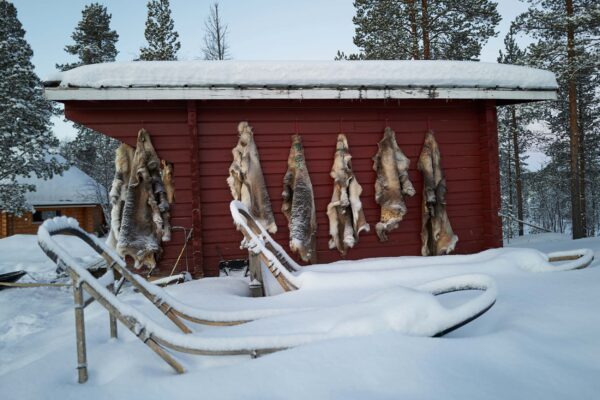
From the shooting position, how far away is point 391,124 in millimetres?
6043

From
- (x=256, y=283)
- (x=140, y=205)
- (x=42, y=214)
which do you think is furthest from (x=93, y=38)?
(x=256, y=283)

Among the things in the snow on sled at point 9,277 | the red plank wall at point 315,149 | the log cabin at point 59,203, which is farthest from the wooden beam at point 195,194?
the log cabin at point 59,203

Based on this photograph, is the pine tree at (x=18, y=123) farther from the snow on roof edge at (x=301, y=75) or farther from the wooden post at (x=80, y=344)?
the wooden post at (x=80, y=344)

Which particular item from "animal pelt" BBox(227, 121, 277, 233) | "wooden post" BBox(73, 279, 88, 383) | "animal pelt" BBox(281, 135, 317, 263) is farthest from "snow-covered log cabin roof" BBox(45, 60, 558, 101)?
"wooden post" BBox(73, 279, 88, 383)

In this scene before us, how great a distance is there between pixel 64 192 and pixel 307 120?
22.6 meters

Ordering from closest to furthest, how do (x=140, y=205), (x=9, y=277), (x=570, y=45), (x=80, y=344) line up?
(x=80, y=344) → (x=140, y=205) → (x=9, y=277) → (x=570, y=45)

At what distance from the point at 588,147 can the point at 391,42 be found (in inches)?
526

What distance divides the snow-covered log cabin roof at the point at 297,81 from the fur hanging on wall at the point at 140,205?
83 centimetres

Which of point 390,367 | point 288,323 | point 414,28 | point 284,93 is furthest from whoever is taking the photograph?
point 414,28

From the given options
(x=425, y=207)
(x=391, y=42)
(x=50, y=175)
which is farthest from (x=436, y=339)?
(x=50, y=175)

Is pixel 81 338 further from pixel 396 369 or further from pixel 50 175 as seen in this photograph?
pixel 50 175

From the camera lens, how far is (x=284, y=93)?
16.4 ft

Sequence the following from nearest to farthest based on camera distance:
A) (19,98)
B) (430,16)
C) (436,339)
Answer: (436,339) → (430,16) → (19,98)

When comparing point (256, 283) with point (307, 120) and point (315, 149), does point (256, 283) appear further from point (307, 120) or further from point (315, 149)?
point (307, 120)
